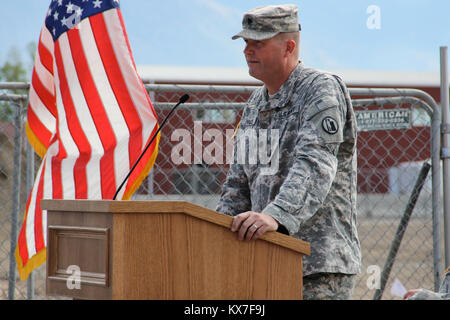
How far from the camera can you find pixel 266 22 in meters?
2.55

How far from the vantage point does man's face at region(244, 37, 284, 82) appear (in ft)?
8.45

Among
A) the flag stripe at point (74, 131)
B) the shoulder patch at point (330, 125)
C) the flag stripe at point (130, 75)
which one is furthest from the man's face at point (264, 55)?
the flag stripe at point (74, 131)

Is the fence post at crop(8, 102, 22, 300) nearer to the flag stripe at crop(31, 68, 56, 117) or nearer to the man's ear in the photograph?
the flag stripe at crop(31, 68, 56, 117)

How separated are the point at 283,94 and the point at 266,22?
0.31 metres

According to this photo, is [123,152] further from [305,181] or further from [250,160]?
[305,181]

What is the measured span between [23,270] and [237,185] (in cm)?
194

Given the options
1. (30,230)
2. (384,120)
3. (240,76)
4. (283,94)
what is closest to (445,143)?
(384,120)

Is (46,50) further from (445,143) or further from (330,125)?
(445,143)

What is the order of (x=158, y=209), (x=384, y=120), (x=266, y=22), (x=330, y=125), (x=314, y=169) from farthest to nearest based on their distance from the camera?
(x=384, y=120) → (x=266, y=22) → (x=330, y=125) → (x=314, y=169) → (x=158, y=209)

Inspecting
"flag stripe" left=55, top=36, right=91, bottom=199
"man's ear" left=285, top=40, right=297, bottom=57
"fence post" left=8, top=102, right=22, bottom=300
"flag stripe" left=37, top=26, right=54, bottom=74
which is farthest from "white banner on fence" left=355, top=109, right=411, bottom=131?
"fence post" left=8, top=102, right=22, bottom=300

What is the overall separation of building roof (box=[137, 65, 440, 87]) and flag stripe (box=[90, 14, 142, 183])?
11.4m

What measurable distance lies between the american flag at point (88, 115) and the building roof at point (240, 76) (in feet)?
37.2

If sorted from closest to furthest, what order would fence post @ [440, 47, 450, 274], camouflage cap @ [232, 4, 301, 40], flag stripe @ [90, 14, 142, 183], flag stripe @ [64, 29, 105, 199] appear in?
camouflage cap @ [232, 4, 301, 40] → flag stripe @ [90, 14, 142, 183] → flag stripe @ [64, 29, 105, 199] → fence post @ [440, 47, 450, 274]
